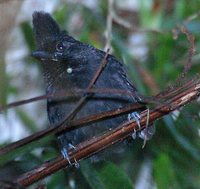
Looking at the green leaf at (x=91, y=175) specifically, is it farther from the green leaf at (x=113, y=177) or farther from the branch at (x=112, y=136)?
the branch at (x=112, y=136)

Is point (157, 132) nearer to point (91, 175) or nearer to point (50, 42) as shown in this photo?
point (91, 175)

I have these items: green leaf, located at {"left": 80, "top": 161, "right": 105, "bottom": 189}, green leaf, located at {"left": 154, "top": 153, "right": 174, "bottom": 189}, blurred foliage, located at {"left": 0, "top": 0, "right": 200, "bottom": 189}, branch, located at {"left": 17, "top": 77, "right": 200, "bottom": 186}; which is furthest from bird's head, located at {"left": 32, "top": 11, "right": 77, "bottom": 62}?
branch, located at {"left": 17, "top": 77, "right": 200, "bottom": 186}

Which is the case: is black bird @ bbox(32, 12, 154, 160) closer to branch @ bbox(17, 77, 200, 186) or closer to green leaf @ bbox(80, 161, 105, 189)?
green leaf @ bbox(80, 161, 105, 189)

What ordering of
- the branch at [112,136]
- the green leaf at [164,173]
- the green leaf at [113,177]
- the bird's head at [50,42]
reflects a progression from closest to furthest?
the branch at [112,136] → the green leaf at [113,177] → the bird's head at [50,42] → the green leaf at [164,173]

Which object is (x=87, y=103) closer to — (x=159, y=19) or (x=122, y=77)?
(x=122, y=77)

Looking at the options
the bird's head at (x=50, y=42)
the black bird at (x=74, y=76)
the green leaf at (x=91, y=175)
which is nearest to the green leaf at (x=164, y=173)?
the black bird at (x=74, y=76)
